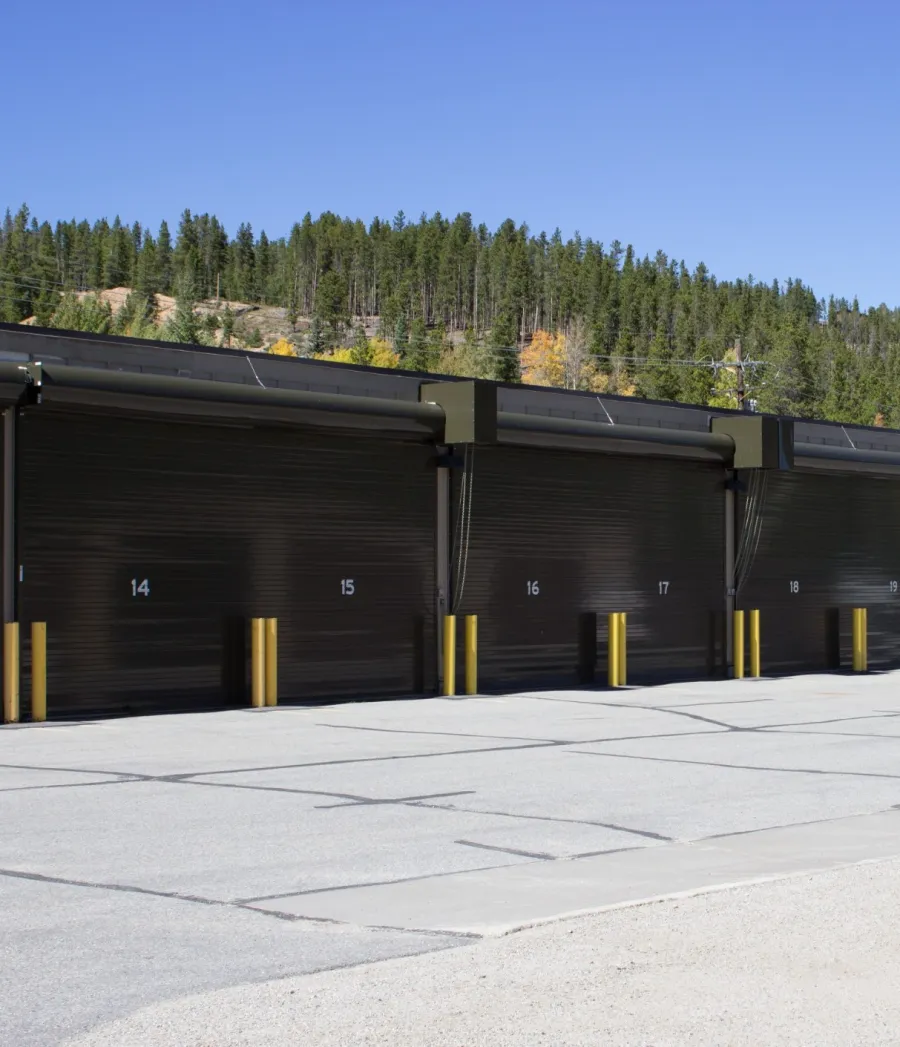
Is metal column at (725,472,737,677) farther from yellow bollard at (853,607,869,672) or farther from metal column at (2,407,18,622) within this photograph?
metal column at (2,407,18,622)

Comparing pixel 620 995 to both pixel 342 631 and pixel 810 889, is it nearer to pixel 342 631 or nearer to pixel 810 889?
pixel 810 889

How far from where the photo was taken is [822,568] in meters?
31.3

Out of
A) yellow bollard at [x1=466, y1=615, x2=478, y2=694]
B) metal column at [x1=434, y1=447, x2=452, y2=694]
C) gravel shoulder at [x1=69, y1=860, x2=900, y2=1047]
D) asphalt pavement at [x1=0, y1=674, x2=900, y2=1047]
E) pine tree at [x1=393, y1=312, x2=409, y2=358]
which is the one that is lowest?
asphalt pavement at [x1=0, y1=674, x2=900, y2=1047]

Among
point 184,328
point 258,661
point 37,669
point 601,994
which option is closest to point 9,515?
point 37,669

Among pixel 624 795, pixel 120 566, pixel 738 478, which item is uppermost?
pixel 738 478

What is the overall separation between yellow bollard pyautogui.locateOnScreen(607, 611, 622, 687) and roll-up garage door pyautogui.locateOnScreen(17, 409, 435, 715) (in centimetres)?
363

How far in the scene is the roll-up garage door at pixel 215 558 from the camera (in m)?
18.7

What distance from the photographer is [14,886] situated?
798 cm

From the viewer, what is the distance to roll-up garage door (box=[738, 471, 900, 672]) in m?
29.9

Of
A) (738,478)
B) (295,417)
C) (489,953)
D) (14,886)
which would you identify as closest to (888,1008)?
(489,953)

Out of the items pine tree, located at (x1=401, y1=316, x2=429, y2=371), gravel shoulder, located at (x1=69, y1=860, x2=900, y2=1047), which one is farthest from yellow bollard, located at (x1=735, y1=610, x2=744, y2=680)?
pine tree, located at (x1=401, y1=316, x2=429, y2=371)

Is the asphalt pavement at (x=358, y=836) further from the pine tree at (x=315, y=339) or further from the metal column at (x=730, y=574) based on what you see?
the pine tree at (x=315, y=339)

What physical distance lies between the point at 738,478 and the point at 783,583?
2.79 m

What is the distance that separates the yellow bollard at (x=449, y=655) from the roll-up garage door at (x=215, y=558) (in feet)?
1.27
